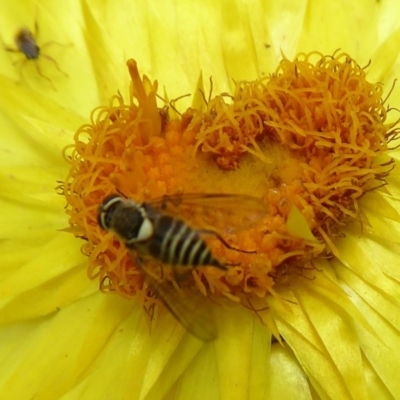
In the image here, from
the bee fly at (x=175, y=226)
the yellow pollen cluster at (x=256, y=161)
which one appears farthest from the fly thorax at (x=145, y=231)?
the yellow pollen cluster at (x=256, y=161)

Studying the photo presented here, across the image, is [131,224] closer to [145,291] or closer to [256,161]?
[145,291]

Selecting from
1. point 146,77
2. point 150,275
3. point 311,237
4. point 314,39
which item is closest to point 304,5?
point 314,39

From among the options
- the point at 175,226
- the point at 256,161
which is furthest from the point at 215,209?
the point at 256,161

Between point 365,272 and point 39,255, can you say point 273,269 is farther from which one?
point 39,255

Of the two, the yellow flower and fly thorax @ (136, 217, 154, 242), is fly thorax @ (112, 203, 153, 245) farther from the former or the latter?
the yellow flower

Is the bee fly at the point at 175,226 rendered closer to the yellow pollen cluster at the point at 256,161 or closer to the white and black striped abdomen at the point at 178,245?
the white and black striped abdomen at the point at 178,245
